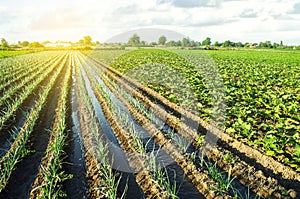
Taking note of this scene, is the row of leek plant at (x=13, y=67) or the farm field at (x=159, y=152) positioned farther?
the row of leek plant at (x=13, y=67)

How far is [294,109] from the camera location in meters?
6.78

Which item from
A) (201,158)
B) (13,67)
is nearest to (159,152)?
(201,158)

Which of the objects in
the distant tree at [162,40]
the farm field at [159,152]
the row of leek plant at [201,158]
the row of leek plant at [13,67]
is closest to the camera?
the row of leek plant at [201,158]

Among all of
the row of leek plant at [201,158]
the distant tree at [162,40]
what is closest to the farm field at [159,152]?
the row of leek plant at [201,158]

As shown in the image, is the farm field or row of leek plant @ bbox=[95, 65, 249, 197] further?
the farm field

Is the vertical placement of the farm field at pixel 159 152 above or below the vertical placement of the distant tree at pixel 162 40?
below

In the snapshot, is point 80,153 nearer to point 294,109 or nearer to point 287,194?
point 287,194

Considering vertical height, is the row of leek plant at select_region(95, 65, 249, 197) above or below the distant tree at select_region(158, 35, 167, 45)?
below

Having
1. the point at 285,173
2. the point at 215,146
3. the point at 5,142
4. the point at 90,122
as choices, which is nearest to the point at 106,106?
the point at 90,122

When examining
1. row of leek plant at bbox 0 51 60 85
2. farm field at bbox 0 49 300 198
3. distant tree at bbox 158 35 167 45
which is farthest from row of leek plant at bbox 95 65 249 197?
distant tree at bbox 158 35 167 45

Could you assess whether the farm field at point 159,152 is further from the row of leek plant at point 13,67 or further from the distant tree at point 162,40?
the distant tree at point 162,40

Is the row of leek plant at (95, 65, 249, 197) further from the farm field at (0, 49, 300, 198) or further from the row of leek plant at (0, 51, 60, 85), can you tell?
the row of leek plant at (0, 51, 60, 85)

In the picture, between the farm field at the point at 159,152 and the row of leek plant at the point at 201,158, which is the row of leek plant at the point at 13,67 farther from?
the row of leek plant at the point at 201,158

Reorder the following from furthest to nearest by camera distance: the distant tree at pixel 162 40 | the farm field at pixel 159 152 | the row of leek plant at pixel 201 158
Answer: the distant tree at pixel 162 40, the farm field at pixel 159 152, the row of leek plant at pixel 201 158
